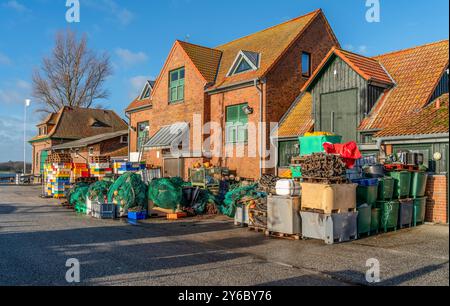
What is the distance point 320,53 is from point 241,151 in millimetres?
7150

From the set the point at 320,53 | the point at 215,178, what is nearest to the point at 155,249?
the point at 215,178

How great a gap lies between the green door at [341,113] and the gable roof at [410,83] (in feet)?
2.28

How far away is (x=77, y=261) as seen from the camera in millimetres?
8156

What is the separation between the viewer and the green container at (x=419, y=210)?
498 inches

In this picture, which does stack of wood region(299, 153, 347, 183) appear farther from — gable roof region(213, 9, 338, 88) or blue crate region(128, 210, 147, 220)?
gable roof region(213, 9, 338, 88)

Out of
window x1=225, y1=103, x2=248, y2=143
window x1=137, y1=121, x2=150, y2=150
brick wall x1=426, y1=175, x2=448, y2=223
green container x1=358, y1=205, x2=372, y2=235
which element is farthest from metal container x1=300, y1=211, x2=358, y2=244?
window x1=137, y1=121, x2=150, y2=150

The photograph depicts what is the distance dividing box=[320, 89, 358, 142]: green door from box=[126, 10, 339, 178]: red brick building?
2.89 metres

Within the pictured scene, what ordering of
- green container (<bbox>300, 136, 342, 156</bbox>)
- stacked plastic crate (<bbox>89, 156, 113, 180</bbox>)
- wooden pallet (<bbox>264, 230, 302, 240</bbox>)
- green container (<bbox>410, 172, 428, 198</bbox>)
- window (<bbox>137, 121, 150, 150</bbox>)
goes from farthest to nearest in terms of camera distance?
window (<bbox>137, 121, 150, 150</bbox>)
stacked plastic crate (<bbox>89, 156, 113, 180</bbox>)
green container (<bbox>300, 136, 342, 156</bbox>)
green container (<bbox>410, 172, 428, 198</bbox>)
wooden pallet (<bbox>264, 230, 302, 240</bbox>)

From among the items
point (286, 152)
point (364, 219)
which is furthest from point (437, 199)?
point (286, 152)

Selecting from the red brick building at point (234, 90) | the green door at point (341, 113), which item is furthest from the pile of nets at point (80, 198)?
the green door at point (341, 113)

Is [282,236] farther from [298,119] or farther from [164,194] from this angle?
[298,119]

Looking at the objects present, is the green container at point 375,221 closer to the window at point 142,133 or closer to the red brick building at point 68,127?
the window at point 142,133

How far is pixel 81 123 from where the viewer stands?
48.8 meters

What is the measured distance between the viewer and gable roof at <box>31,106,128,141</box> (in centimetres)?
4712
